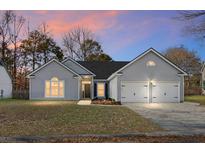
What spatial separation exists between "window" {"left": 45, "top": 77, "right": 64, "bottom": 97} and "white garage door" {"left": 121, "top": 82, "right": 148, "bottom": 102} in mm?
4904

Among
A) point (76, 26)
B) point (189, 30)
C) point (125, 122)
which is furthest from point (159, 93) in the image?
point (125, 122)

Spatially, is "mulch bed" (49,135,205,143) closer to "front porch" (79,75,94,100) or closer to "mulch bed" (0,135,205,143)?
"mulch bed" (0,135,205,143)

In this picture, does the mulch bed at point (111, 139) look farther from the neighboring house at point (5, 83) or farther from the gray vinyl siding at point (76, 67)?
the neighboring house at point (5, 83)

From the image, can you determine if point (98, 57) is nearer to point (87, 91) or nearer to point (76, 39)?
point (87, 91)

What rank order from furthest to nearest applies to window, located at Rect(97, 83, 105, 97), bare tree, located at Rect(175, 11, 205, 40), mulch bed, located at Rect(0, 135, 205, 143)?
window, located at Rect(97, 83, 105, 97) < bare tree, located at Rect(175, 11, 205, 40) < mulch bed, located at Rect(0, 135, 205, 143)

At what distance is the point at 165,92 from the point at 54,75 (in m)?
8.49

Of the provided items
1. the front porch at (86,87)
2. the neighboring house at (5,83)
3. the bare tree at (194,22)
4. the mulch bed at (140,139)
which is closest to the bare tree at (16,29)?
the neighboring house at (5,83)

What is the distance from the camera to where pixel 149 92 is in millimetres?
21875

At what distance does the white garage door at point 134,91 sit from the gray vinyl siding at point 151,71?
36cm

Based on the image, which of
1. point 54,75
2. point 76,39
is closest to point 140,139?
point 76,39

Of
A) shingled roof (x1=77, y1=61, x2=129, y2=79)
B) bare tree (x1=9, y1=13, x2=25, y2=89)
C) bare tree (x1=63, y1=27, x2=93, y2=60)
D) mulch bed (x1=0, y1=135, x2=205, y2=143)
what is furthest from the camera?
shingled roof (x1=77, y1=61, x2=129, y2=79)

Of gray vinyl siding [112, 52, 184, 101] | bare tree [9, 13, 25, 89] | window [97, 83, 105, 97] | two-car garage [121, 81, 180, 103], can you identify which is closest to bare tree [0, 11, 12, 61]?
bare tree [9, 13, 25, 89]

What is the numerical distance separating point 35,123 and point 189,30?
25.9 ft

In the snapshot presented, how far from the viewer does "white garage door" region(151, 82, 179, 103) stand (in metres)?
21.9
